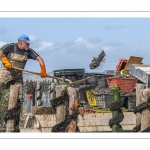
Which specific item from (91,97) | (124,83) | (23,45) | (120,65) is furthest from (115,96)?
(120,65)

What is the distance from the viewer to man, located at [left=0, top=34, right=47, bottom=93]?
11.8 m

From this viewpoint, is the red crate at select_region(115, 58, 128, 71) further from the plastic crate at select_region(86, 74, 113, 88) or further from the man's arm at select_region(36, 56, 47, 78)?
the man's arm at select_region(36, 56, 47, 78)

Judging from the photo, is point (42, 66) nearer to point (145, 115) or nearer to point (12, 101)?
point (12, 101)

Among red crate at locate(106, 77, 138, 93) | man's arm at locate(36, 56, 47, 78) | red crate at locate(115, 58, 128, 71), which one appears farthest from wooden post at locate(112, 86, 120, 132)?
red crate at locate(115, 58, 128, 71)

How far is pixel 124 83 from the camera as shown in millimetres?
15023

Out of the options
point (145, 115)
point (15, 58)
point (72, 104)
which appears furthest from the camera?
point (15, 58)

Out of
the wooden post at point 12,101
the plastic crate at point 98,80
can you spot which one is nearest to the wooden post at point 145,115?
the wooden post at point 12,101

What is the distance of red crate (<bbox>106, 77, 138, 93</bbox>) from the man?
10.8ft

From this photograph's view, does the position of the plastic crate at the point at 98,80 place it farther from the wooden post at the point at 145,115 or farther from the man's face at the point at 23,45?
the wooden post at the point at 145,115

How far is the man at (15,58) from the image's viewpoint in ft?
38.8

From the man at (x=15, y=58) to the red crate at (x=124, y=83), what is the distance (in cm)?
329

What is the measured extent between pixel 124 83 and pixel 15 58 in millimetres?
3997
